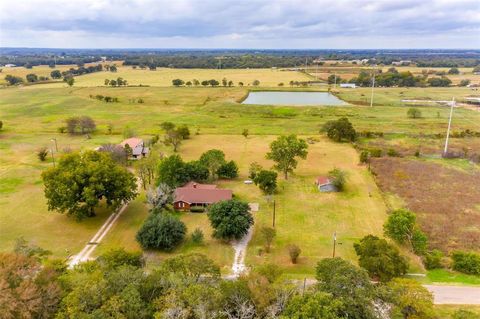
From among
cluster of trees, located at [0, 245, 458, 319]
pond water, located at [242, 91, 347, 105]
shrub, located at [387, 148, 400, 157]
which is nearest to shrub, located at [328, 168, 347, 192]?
shrub, located at [387, 148, 400, 157]

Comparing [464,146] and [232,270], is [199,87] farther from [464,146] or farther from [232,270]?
[232,270]

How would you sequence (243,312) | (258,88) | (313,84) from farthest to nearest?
(313,84)
(258,88)
(243,312)

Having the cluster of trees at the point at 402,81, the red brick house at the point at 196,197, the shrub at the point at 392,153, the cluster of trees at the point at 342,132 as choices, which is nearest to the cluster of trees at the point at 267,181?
the red brick house at the point at 196,197

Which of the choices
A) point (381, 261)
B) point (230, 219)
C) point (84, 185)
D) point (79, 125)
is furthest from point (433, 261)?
point (79, 125)

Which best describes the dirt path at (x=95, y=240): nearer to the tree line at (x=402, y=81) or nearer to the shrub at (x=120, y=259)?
the shrub at (x=120, y=259)

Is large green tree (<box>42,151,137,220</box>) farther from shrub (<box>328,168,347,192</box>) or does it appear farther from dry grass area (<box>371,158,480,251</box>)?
dry grass area (<box>371,158,480,251</box>)

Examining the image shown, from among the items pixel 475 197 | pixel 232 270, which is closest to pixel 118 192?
pixel 232 270

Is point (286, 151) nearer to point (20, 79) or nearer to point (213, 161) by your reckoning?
point (213, 161)
